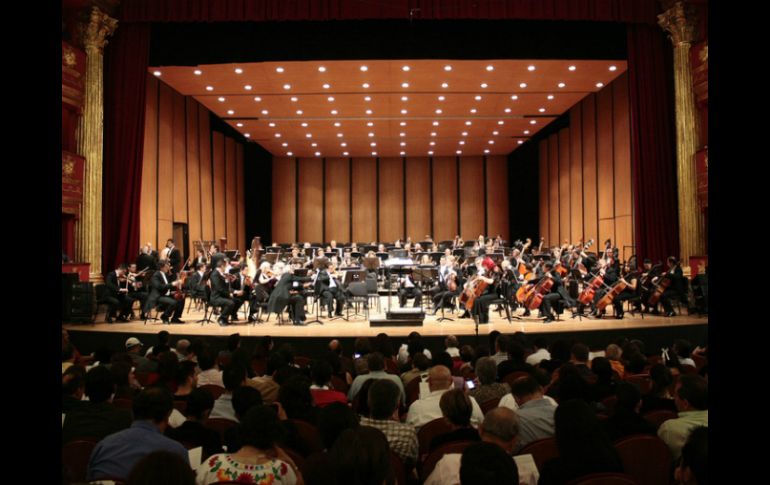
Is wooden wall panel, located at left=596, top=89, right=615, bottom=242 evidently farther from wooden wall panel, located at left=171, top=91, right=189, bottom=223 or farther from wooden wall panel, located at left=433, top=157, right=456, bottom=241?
wooden wall panel, located at left=171, top=91, right=189, bottom=223

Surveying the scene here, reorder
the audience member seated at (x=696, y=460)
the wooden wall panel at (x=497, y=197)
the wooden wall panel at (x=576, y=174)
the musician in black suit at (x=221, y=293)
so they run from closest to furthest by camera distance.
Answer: the audience member seated at (x=696, y=460), the musician in black suit at (x=221, y=293), the wooden wall panel at (x=576, y=174), the wooden wall panel at (x=497, y=197)

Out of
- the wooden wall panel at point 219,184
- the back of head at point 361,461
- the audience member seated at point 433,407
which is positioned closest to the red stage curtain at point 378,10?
the wooden wall panel at point 219,184

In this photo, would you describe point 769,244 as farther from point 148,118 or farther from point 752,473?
point 148,118

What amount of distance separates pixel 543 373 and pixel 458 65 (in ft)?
37.2

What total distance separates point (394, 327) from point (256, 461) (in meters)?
8.53

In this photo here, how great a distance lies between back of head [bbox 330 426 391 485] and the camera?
227cm

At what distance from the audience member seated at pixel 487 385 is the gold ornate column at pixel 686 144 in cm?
1117

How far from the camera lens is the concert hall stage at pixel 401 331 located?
→ 9594mm

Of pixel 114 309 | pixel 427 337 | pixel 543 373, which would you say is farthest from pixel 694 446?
pixel 114 309

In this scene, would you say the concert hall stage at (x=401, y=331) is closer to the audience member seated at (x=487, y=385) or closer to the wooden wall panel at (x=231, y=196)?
the audience member seated at (x=487, y=385)

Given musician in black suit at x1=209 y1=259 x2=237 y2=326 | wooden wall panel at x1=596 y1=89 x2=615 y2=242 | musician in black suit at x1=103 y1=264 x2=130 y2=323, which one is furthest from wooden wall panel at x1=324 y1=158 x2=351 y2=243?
musician in black suit at x1=209 y1=259 x2=237 y2=326

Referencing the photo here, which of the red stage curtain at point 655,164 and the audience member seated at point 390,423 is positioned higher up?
the red stage curtain at point 655,164

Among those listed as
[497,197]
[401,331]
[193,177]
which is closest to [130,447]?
[401,331]

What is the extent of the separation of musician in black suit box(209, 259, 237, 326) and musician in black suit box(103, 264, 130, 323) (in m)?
1.76
